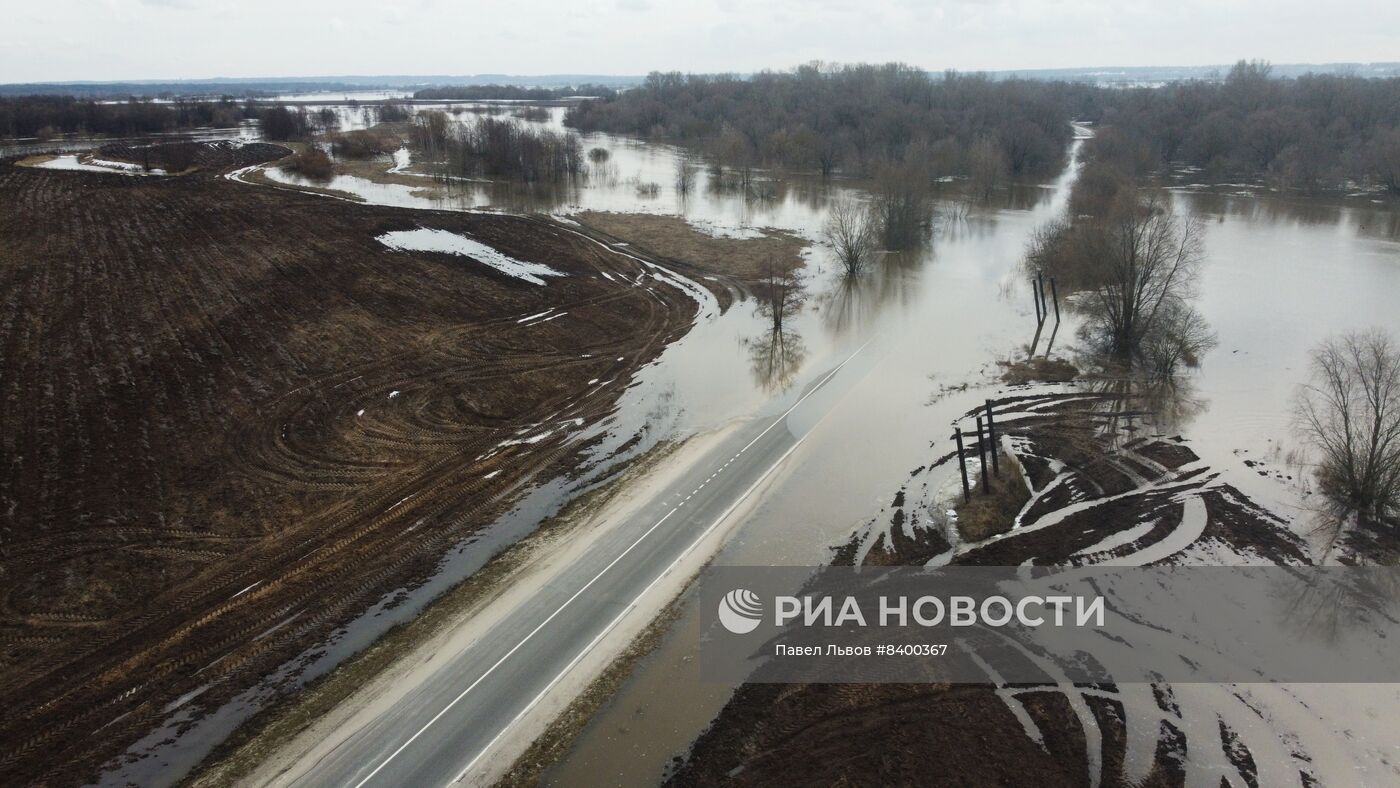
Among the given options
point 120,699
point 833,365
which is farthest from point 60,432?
point 833,365

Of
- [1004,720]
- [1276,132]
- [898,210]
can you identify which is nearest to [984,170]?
[898,210]

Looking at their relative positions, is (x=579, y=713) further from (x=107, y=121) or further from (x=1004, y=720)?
(x=107, y=121)

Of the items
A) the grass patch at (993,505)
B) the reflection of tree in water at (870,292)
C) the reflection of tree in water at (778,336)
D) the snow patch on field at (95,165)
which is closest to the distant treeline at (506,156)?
the snow patch on field at (95,165)

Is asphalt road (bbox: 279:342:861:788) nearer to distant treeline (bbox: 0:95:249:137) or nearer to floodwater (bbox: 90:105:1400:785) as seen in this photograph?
floodwater (bbox: 90:105:1400:785)

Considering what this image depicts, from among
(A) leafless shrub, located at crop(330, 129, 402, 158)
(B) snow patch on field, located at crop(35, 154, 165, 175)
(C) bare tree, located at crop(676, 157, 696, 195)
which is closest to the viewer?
(B) snow patch on field, located at crop(35, 154, 165, 175)

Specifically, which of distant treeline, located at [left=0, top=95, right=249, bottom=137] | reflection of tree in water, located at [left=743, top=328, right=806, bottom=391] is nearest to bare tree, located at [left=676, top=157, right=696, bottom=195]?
reflection of tree in water, located at [left=743, top=328, right=806, bottom=391]

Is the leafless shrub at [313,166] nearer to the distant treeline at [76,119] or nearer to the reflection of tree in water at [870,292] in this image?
the distant treeline at [76,119]
